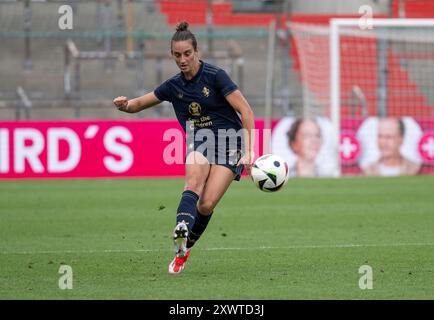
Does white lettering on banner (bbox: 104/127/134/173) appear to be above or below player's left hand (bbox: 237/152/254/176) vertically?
above

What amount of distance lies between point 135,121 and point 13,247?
10447 millimetres

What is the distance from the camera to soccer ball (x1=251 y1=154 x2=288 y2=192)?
9375mm

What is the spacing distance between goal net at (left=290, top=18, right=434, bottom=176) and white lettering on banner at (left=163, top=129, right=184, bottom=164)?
3.37 metres

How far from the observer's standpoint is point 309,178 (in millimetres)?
21906

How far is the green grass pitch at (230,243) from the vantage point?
824cm

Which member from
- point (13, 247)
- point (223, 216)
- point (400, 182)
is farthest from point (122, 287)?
point (400, 182)

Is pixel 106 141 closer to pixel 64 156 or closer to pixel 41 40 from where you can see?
pixel 64 156

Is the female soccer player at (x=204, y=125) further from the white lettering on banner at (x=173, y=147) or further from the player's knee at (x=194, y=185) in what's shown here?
the white lettering on banner at (x=173, y=147)

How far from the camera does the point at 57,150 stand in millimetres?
21219

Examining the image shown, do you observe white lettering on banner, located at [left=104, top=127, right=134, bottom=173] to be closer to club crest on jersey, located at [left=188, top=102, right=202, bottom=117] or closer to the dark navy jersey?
the dark navy jersey

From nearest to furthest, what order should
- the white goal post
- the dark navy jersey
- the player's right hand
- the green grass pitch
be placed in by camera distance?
the green grass pitch
the dark navy jersey
the player's right hand
the white goal post

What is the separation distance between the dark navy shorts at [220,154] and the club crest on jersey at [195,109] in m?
0.27

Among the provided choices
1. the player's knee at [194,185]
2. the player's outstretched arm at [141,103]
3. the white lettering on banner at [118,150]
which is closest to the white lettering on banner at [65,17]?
the white lettering on banner at [118,150]

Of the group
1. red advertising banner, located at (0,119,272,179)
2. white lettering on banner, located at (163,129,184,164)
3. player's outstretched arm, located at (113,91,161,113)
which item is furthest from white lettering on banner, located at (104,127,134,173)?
player's outstretched arm, located at (113,91,161,113)
